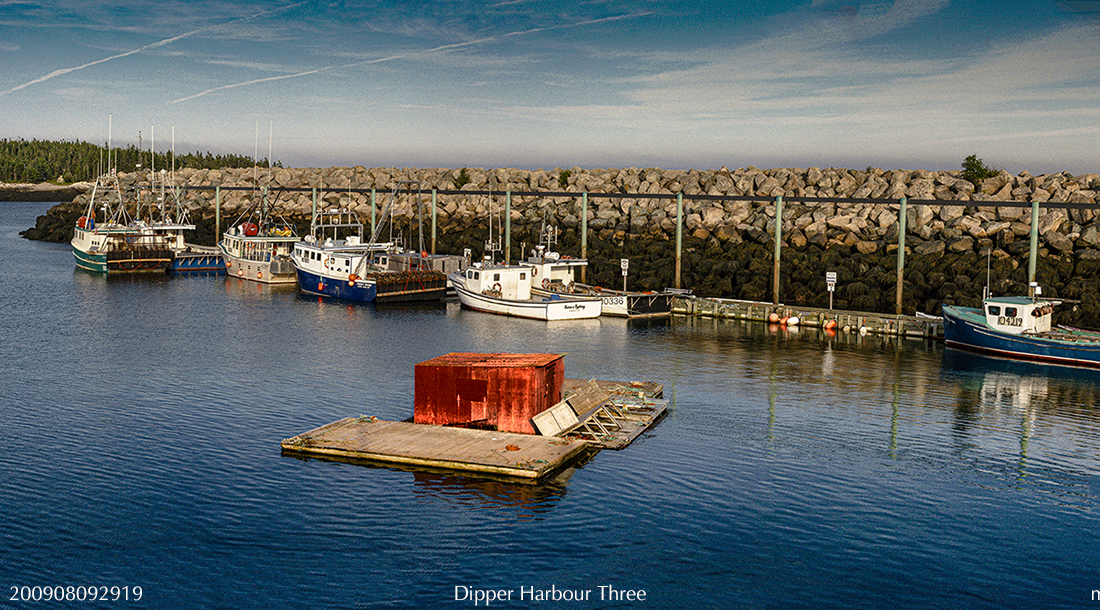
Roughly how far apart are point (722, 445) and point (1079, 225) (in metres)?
50.9

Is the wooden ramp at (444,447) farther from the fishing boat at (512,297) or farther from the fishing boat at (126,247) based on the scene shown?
the fishing boat at (126,247)

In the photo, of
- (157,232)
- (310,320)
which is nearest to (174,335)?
(310,320)

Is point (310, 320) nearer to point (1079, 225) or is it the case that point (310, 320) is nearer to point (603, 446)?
point (603, 446)

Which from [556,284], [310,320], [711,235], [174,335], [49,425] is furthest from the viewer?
[711,235]

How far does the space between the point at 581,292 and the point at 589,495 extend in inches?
1572

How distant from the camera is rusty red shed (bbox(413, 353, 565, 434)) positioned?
1195 inches

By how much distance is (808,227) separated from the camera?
256 ft

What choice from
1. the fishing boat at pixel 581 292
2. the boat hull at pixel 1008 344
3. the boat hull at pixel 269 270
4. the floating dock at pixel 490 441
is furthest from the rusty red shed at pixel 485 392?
the boat hull at pixel 269 270

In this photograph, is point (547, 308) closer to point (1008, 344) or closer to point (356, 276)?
point (356, 276)

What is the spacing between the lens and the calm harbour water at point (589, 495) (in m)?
20.6

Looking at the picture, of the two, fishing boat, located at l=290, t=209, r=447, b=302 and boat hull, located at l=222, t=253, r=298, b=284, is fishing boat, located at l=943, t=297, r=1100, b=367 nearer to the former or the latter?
fishing boat, located at l=290, t=209, r=447, b=302

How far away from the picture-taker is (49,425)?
32031 mm

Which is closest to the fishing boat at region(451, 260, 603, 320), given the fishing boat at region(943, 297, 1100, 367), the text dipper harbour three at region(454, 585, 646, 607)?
the fishing boat at region(943, 297, 1100, 367)

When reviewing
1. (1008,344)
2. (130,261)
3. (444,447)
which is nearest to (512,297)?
(1008,344)
